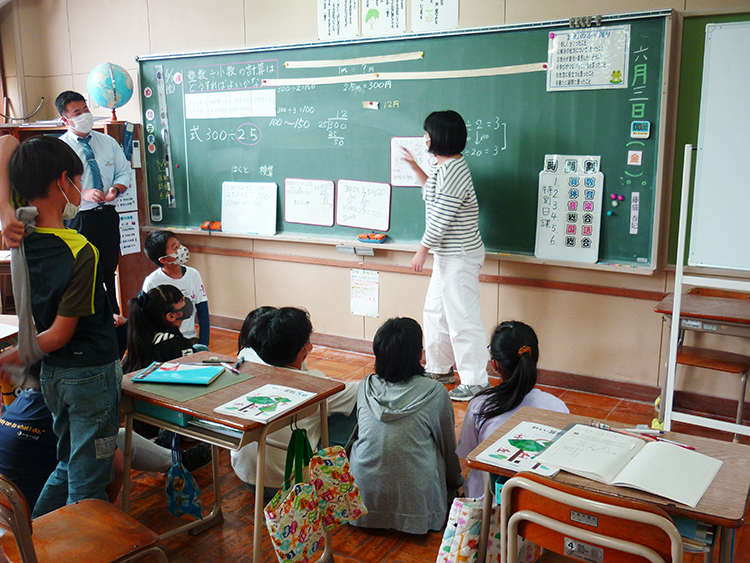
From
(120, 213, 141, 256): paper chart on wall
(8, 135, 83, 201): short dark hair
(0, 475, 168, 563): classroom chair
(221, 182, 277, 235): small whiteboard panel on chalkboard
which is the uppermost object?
(8, 135, 83, 201): short dark hair

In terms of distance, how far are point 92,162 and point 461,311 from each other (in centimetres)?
255

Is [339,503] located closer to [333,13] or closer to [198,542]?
[198,542]

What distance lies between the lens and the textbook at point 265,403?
1774 mm

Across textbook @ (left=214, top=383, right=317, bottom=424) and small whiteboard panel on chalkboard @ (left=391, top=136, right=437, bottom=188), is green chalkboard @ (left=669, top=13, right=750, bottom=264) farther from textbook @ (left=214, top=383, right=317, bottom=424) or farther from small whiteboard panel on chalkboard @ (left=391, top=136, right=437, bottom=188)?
textbook @ (left=214, top=383, right=317, bottom=424)

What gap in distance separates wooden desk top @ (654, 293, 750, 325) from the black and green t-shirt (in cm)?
231

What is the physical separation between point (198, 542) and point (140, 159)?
361 centimetres

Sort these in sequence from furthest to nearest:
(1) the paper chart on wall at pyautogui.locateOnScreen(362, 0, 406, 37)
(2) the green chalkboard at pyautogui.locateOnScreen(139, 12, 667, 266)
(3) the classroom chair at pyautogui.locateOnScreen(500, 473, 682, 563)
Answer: (1) the paper chart on wall at pyautogui.locateOnScreen(362, 0, 406, 37) → (2) the green chalkboard at pyautogui.locateOnScreen(139, 12, 667, 266) → (3) the classroom chair at pyautogui.locateOnScreen(500, 473, 682, 563)

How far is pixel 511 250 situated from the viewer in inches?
147

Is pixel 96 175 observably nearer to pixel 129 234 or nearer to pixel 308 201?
pixel 129 234

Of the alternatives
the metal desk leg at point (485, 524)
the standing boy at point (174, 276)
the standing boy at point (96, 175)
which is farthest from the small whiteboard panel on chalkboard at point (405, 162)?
the metal desk leg at point (485, 524)

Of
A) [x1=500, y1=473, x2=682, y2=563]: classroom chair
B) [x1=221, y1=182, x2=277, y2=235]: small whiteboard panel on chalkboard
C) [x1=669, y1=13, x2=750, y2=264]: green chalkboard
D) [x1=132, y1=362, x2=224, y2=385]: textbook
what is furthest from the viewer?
[x1=221, y1=182, x2=277, y2=235]: small whiteboard panel on chalkboard

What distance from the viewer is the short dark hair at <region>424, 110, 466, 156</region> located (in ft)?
11.3

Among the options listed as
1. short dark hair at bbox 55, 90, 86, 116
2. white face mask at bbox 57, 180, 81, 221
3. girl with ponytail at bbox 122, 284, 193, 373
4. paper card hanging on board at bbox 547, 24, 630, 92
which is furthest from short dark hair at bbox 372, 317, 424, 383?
short dark hair at bbox 55, 90, 86, 116

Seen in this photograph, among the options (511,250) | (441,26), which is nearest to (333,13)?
(441,26)
